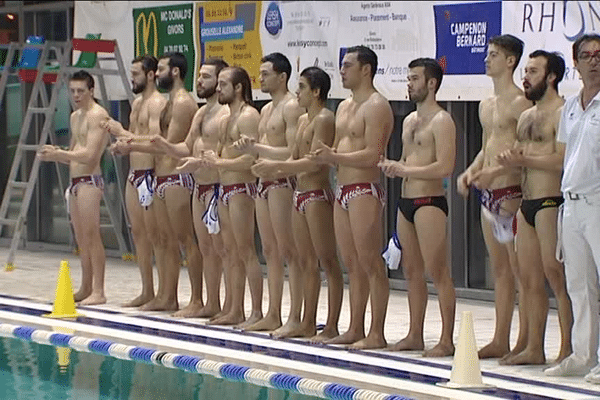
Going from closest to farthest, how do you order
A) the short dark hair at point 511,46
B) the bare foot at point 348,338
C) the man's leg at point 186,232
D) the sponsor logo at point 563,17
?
the short dark hair at point 511,46 → the bare foot at point 348,338 → the sponsor logo at point 563,17 → the man's leg at point 186,232

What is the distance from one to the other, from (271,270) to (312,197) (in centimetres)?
87

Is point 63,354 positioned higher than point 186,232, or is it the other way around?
point 186,232

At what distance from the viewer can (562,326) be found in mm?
8812

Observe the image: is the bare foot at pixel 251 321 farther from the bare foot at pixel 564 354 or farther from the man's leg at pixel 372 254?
the bare foot at pixel 564 354

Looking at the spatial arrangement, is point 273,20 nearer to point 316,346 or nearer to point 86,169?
point 86,169

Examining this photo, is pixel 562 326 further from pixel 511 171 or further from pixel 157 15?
pixel 157 15

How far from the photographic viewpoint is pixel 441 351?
938 centimetres

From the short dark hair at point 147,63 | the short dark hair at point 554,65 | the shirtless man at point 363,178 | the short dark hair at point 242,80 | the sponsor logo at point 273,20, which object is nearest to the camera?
the short dark hair at point 554,65

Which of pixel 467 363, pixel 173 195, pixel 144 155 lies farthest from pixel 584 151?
pixel 144 155

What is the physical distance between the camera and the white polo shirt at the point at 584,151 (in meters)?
8.09

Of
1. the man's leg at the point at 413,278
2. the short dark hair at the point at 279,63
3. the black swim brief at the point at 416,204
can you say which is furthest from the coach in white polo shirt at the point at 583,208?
the short dark hair at the point at 279,63

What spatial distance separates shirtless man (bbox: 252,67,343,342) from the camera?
9.92 meters

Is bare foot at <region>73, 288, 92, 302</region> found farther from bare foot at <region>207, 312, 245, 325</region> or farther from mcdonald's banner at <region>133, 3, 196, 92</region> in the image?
mcdonald's banner at <region>133, 3, 196, 92</region>

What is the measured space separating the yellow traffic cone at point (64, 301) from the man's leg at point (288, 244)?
1.96 meters
